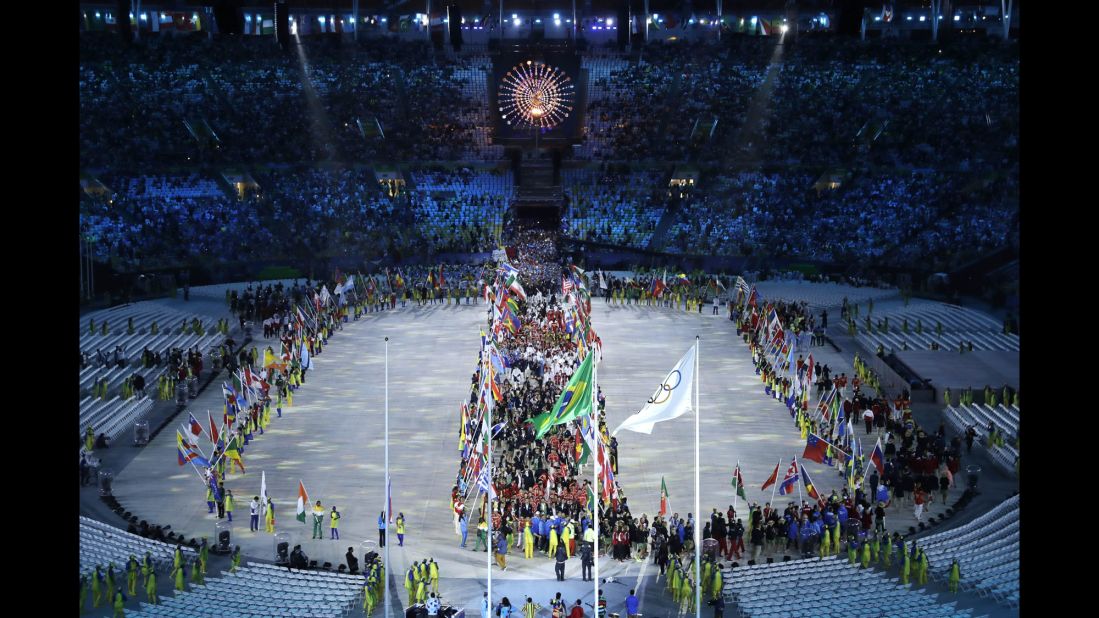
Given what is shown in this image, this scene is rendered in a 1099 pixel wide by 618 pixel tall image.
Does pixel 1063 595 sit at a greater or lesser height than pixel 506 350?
greater

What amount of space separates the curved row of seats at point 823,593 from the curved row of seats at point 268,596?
721 centimetres

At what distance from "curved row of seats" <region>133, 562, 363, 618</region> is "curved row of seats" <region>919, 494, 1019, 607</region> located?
438 inches

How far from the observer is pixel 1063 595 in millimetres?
10383

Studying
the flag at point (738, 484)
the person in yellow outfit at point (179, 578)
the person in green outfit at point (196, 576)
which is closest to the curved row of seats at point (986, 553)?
the flag at point (738, 484)

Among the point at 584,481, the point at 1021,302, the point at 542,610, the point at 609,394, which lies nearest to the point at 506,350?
the point at 609,394

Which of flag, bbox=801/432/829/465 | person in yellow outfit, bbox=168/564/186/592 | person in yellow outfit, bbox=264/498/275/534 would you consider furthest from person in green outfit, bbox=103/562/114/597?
flag, bbox=801/432/829/465

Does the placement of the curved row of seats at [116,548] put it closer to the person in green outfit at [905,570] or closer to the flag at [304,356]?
the person in green outfit at [905,570]

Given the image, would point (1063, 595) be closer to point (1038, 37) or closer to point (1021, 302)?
point (1021, 302)

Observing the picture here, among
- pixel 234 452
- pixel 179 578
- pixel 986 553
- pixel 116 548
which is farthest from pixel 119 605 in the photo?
pixel 986 553

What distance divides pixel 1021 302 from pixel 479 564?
17400 mm

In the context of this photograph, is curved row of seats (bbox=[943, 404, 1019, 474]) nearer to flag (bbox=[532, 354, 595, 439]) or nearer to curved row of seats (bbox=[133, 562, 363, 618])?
flag (bbox=[532, 354, 595, 439])

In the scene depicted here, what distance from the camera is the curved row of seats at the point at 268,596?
2309 centimetres

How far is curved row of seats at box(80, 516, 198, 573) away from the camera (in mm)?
25594

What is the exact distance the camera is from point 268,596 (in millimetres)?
24016
